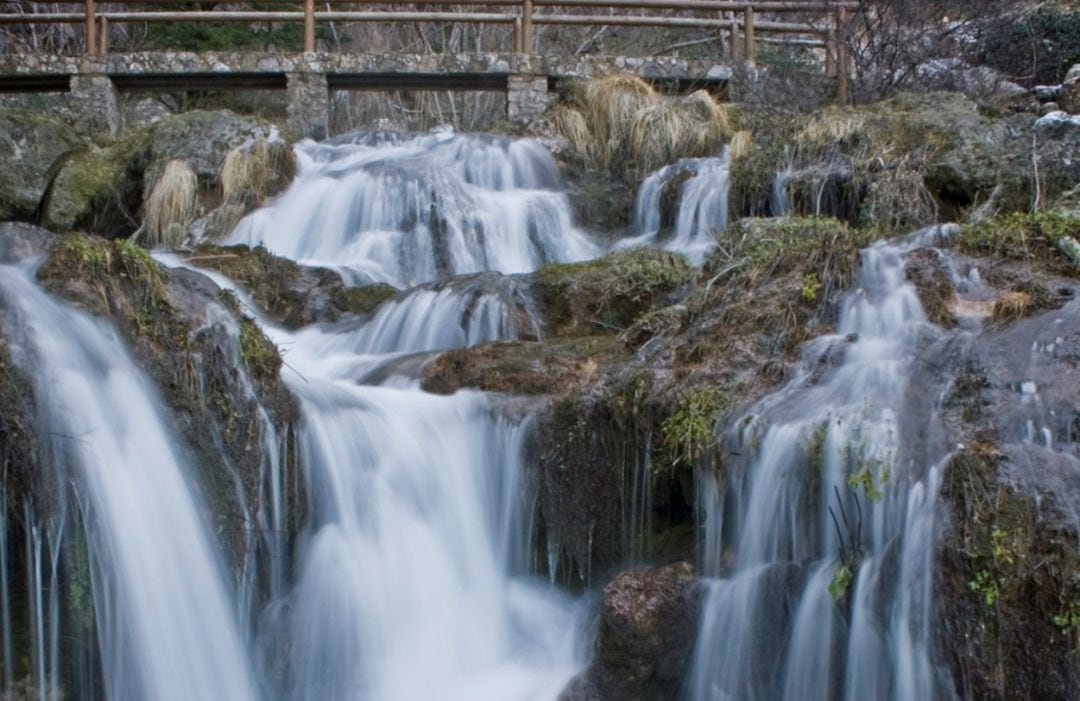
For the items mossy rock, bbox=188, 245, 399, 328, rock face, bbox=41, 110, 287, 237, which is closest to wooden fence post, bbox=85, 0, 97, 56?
rock face, bbox=41, 110, 287, 237

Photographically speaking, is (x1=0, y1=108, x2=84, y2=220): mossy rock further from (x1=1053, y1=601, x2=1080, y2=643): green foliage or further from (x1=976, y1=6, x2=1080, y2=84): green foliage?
(x1=1053, y1=601, x2=1080, y2=643): green foliage

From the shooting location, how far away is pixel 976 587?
3.97 metres

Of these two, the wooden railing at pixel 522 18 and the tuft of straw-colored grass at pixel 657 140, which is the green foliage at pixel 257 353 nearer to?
the tuft of straw-colored grass at pixel 657 140

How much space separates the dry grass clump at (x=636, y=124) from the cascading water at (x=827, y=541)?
6092 mm

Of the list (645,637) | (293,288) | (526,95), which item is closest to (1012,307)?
(645,637)

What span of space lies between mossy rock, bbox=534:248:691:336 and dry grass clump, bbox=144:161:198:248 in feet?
14.1

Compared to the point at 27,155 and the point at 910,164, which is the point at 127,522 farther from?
the point at 27,155

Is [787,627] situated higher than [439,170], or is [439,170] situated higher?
[439,170]

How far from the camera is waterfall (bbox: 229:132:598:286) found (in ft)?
31.9

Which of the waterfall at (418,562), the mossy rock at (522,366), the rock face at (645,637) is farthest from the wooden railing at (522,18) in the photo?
the rock face at (645,637)

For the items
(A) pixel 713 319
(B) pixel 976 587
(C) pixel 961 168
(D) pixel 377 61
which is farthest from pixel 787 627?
(D) pixel 377 61

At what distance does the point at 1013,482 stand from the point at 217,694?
10.3ft

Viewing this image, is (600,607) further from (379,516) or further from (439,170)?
(439,170)

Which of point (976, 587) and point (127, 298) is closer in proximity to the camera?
point (976, 587)
